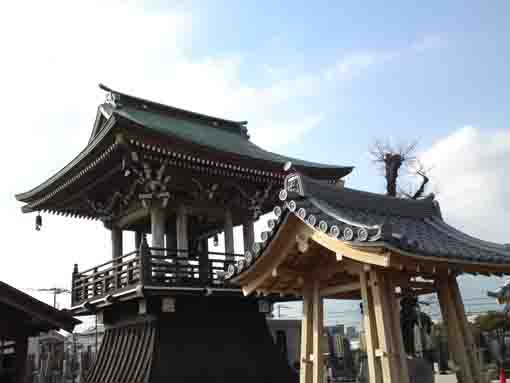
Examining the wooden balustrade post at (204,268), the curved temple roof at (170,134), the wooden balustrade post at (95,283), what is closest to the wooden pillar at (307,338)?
the wooden balustrade post at (204,268)

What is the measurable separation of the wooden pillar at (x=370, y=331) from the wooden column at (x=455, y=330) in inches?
54.6

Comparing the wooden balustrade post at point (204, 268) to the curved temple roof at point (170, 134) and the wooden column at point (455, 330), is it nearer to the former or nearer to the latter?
the curved temple roof at point (170, 134)

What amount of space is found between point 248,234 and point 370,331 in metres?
10.3

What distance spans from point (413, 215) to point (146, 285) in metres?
7.21

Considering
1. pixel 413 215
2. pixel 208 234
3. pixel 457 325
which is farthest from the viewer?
pixel 208 234

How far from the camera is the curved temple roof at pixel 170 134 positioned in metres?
13.7

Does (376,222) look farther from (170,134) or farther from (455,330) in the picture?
(170,134)

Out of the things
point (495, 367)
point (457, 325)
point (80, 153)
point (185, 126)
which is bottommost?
point (495, 367)

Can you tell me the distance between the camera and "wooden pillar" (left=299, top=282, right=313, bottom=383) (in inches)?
307

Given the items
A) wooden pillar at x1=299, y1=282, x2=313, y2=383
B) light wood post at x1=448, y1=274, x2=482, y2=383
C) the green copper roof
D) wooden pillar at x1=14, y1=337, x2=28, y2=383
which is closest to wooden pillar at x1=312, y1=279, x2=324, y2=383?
wooden pillar at x1=299, y1=282, x2=313, y2=383

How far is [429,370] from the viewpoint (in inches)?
370

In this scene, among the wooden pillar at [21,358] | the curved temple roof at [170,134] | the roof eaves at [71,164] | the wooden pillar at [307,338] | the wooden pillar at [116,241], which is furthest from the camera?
the wooden pillar at [116,241]

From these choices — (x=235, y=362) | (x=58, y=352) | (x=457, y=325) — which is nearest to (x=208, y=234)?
(x=235, y=362)

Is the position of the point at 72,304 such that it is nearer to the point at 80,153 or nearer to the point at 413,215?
the point at 80,153
